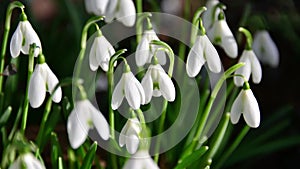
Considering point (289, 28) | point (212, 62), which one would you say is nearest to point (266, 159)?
point (289, 28)

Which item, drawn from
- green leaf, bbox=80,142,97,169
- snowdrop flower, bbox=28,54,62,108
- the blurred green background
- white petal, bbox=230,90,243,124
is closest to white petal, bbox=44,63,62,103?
snowdrop flower, bbox=28,54,62,108

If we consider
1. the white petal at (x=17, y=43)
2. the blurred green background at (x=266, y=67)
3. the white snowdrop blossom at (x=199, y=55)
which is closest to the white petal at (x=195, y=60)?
the white snowdrop blossom at (x=199, y=55)

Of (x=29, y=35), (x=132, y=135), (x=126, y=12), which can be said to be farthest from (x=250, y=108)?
(x=29, y=35)

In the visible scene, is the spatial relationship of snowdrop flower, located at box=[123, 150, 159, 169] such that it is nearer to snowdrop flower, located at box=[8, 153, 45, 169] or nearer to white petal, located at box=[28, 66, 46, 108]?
snowdrop flower, located at box=[8, 153, 45, 169]

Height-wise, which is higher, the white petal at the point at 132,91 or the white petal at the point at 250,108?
the white petal at the point at 132,91

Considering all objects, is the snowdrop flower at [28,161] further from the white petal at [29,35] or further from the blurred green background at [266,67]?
the blurred green background at [266,67]
